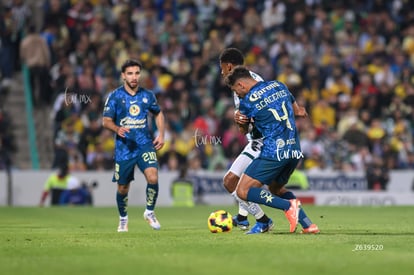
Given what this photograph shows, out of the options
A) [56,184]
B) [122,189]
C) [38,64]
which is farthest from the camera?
[38,64]

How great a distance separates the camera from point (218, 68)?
28.7 metres

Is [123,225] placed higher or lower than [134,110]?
lower

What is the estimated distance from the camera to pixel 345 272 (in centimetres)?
842

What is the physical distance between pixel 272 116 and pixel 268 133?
23 cm

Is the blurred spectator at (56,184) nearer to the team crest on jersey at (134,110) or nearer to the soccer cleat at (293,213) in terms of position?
the team crest on jersey at (134,110)

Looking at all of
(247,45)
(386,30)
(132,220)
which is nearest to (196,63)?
(247,45)

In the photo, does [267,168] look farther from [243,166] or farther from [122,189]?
[122,189]

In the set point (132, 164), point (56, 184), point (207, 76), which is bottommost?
point (56, 184)

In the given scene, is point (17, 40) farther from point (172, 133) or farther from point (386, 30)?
point (386, 30)

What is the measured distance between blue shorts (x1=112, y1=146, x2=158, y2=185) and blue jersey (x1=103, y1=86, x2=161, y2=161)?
60mm

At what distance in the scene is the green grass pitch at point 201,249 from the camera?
349 inches

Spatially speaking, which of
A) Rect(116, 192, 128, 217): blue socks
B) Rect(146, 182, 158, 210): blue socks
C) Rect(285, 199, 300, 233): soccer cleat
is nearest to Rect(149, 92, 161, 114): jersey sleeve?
Rect(146, 182, 158, 210): blue socks

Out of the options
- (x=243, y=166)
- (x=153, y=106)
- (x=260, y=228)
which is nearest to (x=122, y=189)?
(x=153, y=106)

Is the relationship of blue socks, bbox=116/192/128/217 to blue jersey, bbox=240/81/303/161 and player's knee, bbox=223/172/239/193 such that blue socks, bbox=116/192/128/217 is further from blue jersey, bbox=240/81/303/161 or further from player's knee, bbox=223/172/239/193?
blue jersey, bbox=240/81/303/161
